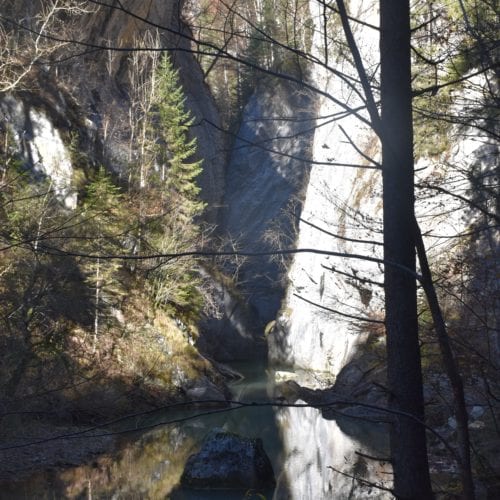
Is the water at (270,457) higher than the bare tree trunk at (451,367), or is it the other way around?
the bare tree trunk at (451,367)

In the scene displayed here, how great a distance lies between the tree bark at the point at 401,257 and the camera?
7.85ft

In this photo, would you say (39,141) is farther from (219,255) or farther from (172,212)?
(219,255)

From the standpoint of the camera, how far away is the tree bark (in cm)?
239

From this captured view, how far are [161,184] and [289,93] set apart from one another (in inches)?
516

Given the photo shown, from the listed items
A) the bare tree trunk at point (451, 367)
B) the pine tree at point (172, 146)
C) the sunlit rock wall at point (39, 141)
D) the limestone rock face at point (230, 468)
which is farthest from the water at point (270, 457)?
the pine tree at point (172, 146)

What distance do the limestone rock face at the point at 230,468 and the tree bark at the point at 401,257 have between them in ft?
27.5

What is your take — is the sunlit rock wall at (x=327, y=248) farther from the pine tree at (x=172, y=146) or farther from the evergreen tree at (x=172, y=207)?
the pine tree at (x=172, y=146)

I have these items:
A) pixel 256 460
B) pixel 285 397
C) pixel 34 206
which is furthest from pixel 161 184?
pixel 256 460

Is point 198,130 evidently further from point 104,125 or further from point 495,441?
point 495,441

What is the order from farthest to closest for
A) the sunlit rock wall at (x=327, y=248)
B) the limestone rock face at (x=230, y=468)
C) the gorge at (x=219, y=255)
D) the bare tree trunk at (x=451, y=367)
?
the sunlit rock wall at (x=327, y=248)
the limestone rock face at (x=230, y=468)
the gorge at (x=219, y=255)
the bare tree trunk at (x=451, y=367)

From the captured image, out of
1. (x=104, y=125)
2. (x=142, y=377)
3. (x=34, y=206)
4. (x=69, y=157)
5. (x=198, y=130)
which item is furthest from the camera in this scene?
(x=198, y=130)

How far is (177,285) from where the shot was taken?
850 inches

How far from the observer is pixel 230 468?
10766mm

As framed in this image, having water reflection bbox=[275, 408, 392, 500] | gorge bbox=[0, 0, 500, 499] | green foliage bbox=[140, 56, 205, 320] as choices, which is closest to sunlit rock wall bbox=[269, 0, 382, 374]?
gorge bbox=[0, 0, 500, 499]
